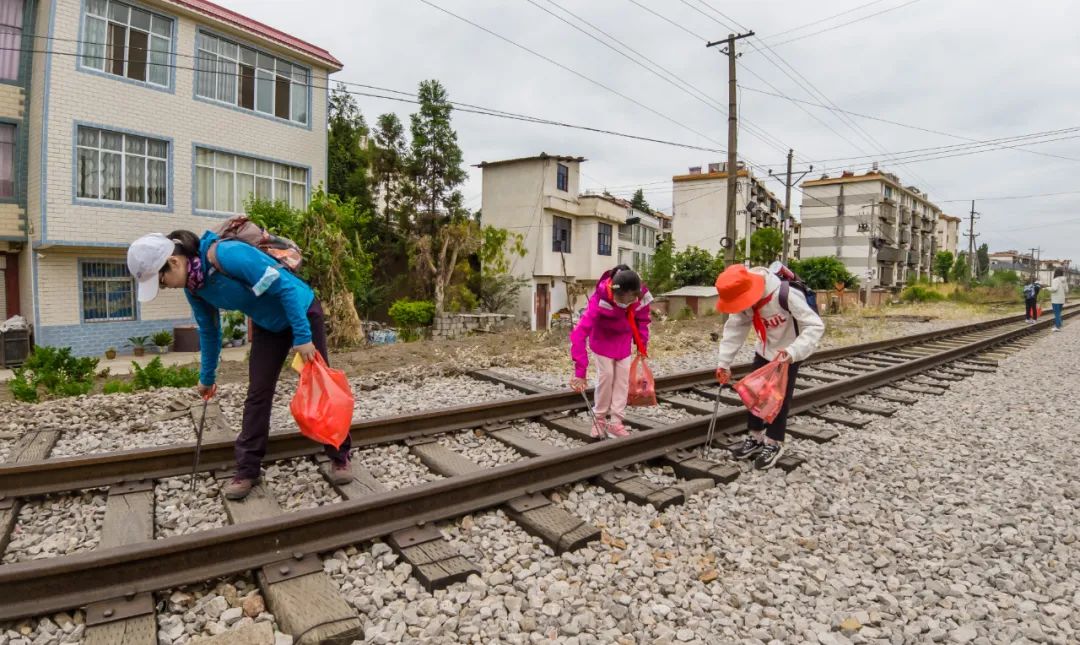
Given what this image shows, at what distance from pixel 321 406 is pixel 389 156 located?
22.1 m

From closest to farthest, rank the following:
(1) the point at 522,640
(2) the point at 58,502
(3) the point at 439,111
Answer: (1) the point at 522,640
(2) the point at 58,502
(3) the point at 439,111

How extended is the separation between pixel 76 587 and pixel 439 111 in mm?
23296

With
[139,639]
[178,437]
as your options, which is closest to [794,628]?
[139,639]

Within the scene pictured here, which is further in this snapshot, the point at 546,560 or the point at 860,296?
the point at 860,296

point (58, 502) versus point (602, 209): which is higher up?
point (602, 209)

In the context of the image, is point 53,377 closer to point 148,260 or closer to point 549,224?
point 148,260

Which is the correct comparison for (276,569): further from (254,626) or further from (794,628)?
(794,628)

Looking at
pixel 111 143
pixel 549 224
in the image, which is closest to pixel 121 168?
pixel 111 143

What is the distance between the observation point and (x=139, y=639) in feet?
7.29

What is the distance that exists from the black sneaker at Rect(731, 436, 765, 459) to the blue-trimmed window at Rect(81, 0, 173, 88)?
17.6m

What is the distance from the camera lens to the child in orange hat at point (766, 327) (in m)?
4.21

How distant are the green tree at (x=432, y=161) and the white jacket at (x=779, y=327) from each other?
66.0ft

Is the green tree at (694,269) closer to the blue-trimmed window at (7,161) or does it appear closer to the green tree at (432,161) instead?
the green tree at (432,161)

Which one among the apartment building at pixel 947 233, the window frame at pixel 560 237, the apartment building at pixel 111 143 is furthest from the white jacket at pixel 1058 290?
the apartment building at pixel 947 233
